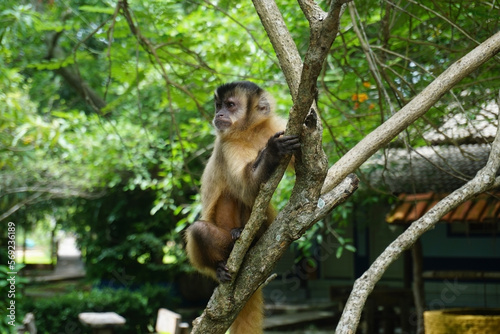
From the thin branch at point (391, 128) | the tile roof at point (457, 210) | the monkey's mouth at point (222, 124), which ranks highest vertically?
the monkey's mouth at point (222, 124)

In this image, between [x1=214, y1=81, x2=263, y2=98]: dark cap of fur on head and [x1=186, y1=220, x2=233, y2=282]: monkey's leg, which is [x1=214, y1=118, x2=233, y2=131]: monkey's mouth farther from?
[x1=186, y1=220, x2=233, y2=282]: monkey's leg

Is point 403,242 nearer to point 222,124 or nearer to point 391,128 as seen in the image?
point 391,128

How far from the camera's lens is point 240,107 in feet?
14.1

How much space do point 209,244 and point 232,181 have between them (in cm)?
A: 45

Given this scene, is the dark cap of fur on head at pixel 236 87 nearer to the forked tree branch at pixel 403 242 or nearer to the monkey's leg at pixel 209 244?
the monkey's leg at pixel 209 244

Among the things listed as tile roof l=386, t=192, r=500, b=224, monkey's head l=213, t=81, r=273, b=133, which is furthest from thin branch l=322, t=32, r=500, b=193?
tile roof l=386, t=192, r=500, b=224

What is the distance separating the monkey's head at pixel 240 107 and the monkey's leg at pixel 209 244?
28.3 inches

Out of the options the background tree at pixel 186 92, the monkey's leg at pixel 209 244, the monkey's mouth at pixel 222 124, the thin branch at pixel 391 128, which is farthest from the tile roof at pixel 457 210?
the thin branch at pixel 391 128

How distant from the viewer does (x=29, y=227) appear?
18.7 meters

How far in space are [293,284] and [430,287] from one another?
15.5ft

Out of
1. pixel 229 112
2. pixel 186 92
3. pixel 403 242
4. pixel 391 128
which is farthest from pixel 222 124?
pixel 403 242

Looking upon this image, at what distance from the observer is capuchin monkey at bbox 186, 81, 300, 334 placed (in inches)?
154

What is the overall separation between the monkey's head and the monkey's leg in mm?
719

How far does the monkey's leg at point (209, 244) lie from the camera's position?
12.8 ft
